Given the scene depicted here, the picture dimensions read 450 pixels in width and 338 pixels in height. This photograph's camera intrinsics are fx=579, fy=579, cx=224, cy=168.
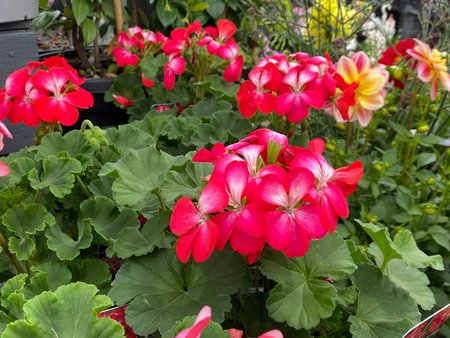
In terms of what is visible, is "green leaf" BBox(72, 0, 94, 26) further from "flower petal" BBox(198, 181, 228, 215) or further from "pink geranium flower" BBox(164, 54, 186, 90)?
"flower petal" BBox(198, 181, 228, 215)

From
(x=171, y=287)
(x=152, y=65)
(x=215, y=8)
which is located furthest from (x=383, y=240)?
(x=215, y=8)

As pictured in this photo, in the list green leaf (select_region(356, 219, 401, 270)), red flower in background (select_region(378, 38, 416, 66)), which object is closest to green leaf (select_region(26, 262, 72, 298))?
green leaf (select_region(356, 219, 401, 270))

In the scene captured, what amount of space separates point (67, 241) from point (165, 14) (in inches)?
60.9

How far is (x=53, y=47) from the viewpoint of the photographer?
2.66 m

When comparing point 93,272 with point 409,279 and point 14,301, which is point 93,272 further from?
point 409,279

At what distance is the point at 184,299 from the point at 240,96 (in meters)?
0.66

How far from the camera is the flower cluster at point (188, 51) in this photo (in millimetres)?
1591

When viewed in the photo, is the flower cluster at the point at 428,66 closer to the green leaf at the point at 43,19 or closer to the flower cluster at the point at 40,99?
the flower cluster at the point at 40,99

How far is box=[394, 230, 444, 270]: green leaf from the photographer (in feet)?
2.67

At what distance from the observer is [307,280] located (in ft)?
2.38

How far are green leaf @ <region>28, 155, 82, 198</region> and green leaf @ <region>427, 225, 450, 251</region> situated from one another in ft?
2.70

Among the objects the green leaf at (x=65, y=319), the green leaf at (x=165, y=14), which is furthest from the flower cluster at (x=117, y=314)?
the green leaf at (x=165, y=14)

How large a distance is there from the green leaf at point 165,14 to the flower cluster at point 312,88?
1113 millimetres

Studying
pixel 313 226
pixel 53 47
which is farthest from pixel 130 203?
pixel 53 47
